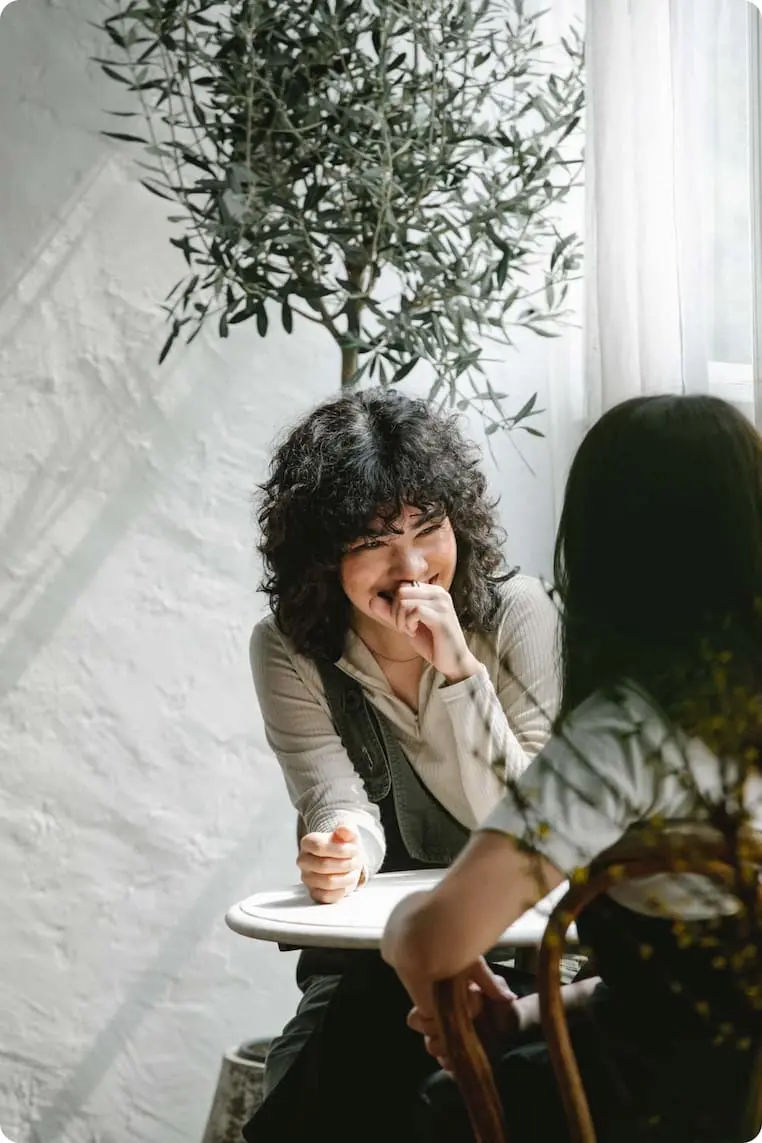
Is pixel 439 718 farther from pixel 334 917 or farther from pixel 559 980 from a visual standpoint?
pixel 559 980

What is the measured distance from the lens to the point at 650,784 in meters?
0.82

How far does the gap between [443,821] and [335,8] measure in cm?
89

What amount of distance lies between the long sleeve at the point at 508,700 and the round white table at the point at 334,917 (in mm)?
98

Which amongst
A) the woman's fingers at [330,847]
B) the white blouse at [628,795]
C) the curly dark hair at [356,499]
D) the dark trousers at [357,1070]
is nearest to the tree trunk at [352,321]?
the curly dark hair at [356,499]

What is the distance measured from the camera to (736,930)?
0.84 m

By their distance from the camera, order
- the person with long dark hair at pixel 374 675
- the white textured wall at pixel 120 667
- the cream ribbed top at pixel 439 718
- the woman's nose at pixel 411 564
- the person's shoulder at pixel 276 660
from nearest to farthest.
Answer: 1. the cream ribbed top at pixel 439 718
2. the person with long dark hair at pixel 374 675
3. the woman's nose at pixel 411 564
4. the person's shoulder at pixel 276 660
5. the white textured wall at pixel 120 667

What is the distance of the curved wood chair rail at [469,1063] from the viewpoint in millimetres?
838

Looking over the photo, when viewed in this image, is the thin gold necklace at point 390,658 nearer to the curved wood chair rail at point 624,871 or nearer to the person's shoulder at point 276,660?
the person's shoulder at point 276,660

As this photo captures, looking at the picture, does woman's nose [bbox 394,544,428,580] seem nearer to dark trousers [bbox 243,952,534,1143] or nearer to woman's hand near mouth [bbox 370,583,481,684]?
woman's hand near mouth [bbox 370,583,481,684]

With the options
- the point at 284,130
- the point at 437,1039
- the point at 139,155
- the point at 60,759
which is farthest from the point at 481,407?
the point at 437,1039

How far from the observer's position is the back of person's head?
0.85 metres

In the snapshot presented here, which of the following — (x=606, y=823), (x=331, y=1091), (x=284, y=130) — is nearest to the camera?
(x=606, y=823)

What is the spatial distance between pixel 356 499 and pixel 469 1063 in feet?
1.88

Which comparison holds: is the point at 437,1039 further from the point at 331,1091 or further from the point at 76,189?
the point at 76,189
